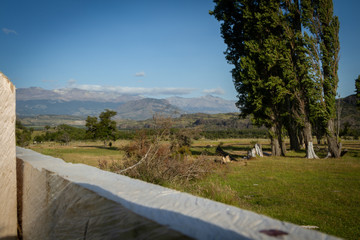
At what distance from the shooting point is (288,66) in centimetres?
1806

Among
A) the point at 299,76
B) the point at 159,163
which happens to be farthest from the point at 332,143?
the point at 159,163

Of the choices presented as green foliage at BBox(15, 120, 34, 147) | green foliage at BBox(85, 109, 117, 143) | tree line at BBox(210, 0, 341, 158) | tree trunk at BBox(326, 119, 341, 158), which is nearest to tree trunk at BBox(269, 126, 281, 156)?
tree line at BBox(210, 0, 341, 158)

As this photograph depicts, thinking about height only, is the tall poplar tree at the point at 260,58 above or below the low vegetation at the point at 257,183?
above

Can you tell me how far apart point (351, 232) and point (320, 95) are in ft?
49.3

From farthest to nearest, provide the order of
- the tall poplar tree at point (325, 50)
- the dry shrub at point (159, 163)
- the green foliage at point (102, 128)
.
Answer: the green foliage at point (102, 128) → the tall poplar tree at point (325, 50) → the dry shrub at point (159, 163)

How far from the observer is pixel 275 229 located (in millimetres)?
819

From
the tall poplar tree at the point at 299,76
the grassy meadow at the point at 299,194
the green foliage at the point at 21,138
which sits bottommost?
the grassy meadow at the point at 299,194

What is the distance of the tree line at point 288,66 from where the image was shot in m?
17.5

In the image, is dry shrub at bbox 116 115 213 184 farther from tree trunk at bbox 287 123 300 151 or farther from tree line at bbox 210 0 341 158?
tree trunk at bbox 287 123 300 151

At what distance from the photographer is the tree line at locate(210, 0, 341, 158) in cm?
1753

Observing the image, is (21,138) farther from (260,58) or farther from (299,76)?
(299,76)

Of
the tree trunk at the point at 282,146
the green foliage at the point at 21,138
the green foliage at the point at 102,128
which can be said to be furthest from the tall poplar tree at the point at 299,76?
the green foliage at the point at 102,128

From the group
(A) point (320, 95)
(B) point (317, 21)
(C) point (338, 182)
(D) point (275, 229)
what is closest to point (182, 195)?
(D) point (275, 229)

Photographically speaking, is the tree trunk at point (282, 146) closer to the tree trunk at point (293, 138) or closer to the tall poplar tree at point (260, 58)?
the tall poplar tree at point (260, 58)
